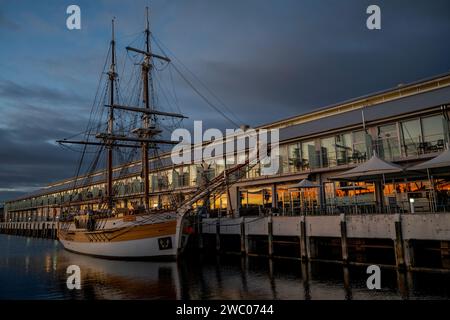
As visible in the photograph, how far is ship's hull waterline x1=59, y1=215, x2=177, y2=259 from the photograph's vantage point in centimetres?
2814

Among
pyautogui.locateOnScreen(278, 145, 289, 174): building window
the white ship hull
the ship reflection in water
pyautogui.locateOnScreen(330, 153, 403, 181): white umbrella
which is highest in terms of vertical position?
pyautogui.locateOnScreen(278, 145, 289, 174): building window

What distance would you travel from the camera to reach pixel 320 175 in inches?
1177

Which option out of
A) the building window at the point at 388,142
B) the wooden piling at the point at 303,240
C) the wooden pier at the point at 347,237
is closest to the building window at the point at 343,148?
the building window at the point at 388,142

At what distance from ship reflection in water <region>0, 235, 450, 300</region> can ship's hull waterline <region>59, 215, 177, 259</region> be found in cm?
157

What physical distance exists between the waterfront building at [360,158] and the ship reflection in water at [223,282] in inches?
177

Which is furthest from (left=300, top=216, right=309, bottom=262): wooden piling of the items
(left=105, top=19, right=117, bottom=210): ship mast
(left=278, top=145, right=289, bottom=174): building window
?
(left=105, top=19, right=117, bottom=210): ship mast

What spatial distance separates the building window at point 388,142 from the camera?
1020 inches

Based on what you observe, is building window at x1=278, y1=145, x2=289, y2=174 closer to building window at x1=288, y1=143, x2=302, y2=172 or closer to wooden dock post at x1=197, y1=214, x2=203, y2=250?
building window at x1=288, y1=143, x2=302, y2=172

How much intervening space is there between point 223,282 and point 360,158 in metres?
14.5

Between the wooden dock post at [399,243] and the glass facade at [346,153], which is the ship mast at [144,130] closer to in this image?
the glass facade at [346,153]

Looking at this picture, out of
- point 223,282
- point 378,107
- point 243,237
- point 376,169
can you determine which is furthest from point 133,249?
point 378,107

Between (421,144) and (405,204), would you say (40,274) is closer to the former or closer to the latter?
(405,204)
